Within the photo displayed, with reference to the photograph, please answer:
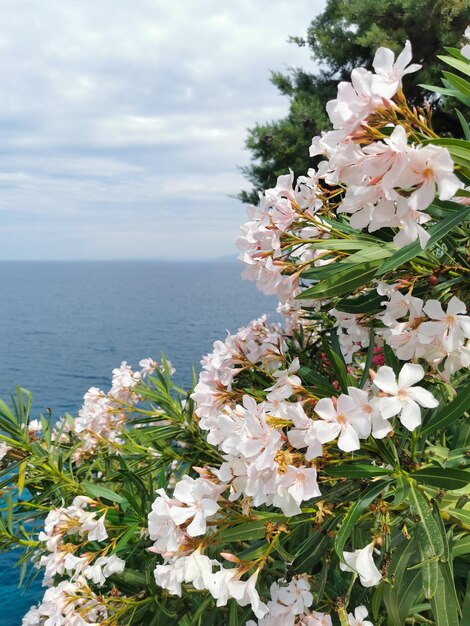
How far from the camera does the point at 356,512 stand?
0.89m

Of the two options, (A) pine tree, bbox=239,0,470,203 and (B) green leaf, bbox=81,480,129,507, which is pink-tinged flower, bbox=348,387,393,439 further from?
(A) pine tree, bbox=239,0,470,203

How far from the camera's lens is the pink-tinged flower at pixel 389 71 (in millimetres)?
723

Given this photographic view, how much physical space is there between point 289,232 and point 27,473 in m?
1.44

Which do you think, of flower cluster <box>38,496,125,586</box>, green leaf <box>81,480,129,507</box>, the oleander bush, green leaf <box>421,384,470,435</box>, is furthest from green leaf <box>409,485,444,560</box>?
green leaf <box>81,480,129,507</box>

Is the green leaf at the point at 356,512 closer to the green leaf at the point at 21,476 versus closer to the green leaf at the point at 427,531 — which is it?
the green leaf at the point at 427,531

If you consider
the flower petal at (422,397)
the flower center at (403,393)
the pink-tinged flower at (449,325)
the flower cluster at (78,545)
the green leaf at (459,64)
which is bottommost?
the flower cluster at (78,545)

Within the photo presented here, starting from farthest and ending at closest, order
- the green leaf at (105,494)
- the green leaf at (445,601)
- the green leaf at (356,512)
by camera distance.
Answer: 1. the green leaf at (105,494)
2. the green leaf at (445,601)
3. the green leaf at (356,512)

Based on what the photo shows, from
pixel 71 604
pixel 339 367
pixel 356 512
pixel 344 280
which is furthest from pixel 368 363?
pixel 71 604

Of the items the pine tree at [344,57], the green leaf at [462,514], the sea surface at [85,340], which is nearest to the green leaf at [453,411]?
the green leaf at [462,514]

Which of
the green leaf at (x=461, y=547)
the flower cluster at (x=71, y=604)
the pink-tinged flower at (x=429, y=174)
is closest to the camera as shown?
the pink-tinged flower at (x=429, y=174)

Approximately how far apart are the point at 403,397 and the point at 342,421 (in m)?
0.10

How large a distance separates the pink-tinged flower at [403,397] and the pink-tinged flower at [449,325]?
9 cm

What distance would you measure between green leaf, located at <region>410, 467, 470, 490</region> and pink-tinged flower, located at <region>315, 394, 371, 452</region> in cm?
19

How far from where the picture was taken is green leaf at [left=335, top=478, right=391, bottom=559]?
0.86m
